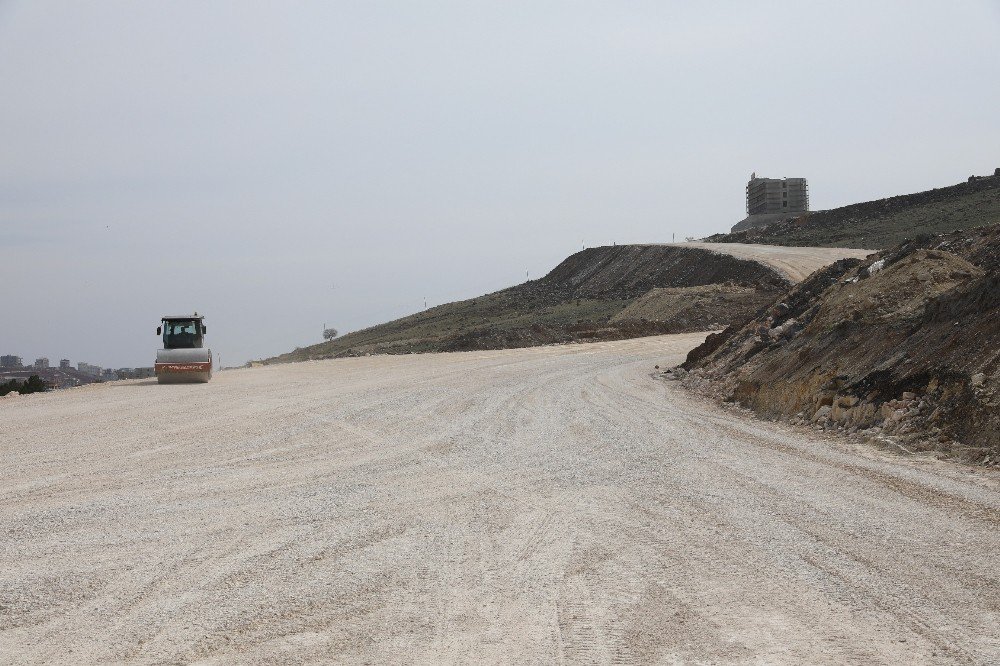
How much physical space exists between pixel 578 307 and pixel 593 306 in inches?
46.2

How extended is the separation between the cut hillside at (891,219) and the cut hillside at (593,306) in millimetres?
8507

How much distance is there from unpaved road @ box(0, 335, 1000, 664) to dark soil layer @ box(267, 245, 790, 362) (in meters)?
28.4

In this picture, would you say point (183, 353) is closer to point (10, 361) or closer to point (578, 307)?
point (578, 307)

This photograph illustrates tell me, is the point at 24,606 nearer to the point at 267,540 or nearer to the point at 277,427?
the point at 267,540

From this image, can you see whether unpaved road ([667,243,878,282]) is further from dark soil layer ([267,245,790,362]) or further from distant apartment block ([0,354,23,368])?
distant apartment block ([0,354,23,368])

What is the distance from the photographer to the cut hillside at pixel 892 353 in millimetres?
10922

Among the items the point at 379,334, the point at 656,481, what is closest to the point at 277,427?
the point at 656,481

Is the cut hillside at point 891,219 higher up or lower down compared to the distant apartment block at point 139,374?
higher up

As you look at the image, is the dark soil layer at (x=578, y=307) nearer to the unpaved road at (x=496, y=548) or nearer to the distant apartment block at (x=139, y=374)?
the distant apartment block at (x=139, y=374)

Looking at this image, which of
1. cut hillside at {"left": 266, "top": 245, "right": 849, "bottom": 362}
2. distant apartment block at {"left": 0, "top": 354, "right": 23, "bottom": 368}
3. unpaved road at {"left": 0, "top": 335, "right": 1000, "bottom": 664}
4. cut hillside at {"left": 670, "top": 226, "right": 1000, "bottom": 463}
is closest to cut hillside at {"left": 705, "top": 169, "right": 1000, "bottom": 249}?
cut hillside at {"left": 266, "top": 245, "right": 849, "bottom": 362}

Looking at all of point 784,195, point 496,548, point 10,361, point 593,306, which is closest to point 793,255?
point 593,306

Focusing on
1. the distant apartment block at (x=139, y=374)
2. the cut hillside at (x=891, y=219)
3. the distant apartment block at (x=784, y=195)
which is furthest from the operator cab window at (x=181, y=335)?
the distant apartment block at (x=784, y=195)

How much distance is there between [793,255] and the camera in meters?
55.2

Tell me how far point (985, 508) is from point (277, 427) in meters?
10.9
